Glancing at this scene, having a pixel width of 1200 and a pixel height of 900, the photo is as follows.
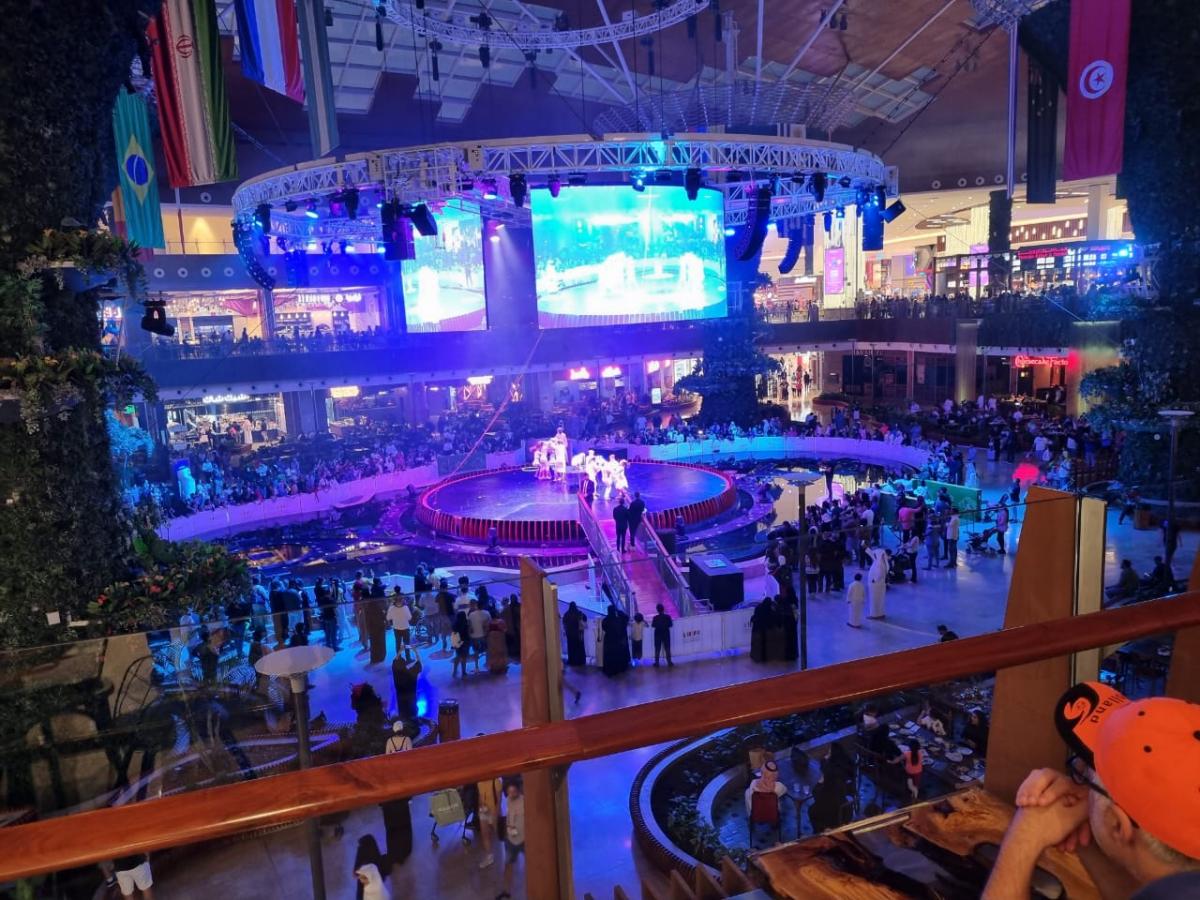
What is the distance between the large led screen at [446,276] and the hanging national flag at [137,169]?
11.3 meters

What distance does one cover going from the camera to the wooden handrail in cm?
94

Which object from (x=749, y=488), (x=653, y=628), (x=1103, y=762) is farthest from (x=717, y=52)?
(x=1103, y=762)

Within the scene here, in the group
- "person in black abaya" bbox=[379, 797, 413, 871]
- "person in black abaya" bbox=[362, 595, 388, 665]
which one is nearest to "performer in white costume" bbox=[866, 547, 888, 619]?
"person in black abaya" bbox=[362, 595, 388, 665]

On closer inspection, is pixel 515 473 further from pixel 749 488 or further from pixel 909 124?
pixel 909 124

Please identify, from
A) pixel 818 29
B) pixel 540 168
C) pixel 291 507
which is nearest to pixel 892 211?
pixel 818 29

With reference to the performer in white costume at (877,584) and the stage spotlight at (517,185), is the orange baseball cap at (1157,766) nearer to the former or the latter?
the performer in white costume at (877,584)

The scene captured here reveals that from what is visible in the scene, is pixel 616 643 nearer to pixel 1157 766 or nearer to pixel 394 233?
pixel 1157 766

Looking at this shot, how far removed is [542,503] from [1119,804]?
55.0 ft

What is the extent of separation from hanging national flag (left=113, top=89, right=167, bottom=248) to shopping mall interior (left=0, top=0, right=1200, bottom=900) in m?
0.06

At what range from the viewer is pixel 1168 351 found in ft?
45.1

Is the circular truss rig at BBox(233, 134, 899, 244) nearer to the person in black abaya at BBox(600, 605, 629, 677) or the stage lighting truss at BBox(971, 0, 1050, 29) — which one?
Answer: the stage lighting truss at BBox(971, 0, 1050, 29)

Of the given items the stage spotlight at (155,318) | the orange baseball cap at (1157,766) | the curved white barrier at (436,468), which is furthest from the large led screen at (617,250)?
the orange baseball cap at (1157,766)

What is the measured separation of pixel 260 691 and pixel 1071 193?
3207 centimetres

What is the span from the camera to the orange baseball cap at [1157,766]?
3.83 ft
